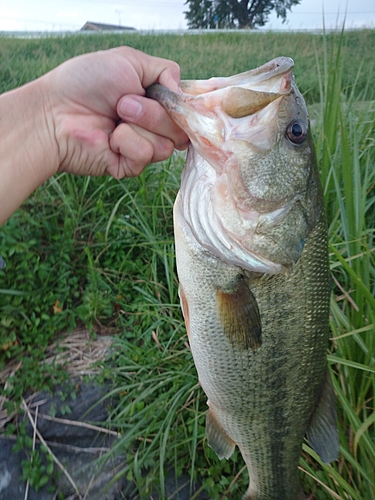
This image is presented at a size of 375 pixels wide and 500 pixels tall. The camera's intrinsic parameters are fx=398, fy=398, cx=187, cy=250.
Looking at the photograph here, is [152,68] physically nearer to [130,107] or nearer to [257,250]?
[130,107]

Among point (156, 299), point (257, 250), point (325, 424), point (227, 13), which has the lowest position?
point (156, 299)

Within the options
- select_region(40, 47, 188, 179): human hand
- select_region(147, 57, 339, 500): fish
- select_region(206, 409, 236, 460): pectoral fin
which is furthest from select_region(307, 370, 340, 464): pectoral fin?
select_region(40, 47, 188, 179): human hand

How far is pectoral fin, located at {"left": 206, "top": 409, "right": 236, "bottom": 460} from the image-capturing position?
144 centimetres

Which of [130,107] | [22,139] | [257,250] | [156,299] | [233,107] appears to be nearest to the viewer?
[233,107]

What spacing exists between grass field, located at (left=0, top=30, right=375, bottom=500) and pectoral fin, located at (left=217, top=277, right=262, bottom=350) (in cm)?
42

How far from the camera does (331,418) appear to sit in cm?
129

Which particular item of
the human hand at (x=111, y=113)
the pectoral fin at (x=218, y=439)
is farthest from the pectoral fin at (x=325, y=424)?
the human hand at (x=111, y=113)

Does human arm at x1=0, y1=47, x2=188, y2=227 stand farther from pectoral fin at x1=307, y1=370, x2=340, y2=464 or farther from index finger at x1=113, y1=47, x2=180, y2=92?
pectoral fin at x1=307, y1=370, x2=340, y2=464

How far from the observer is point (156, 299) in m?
2.55

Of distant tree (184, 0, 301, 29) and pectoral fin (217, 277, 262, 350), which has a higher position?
distant tree (184, 0, 301, 29)

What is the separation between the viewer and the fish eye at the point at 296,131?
1078 millimetres

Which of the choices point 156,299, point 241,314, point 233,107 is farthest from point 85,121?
point 156,299

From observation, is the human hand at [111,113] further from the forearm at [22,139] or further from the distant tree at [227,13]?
the distant tree at [227,13]

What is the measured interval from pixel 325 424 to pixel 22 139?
1.42 m
